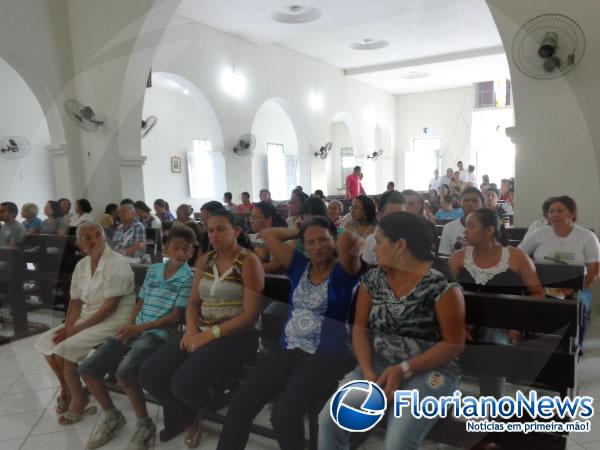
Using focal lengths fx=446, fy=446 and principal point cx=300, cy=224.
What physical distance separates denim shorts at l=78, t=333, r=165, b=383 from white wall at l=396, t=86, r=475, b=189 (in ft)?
42.4

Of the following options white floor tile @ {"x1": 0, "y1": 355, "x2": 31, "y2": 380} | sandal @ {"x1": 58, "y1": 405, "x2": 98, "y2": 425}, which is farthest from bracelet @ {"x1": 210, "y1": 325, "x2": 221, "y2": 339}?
white floor tile @ {"x1": 0, "y1": 355, "x2": 31, "y2": 380}

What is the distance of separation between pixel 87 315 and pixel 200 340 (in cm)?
82

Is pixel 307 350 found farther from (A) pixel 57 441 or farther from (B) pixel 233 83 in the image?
(B) pixel 233 83

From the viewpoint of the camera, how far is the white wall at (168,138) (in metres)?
9.11

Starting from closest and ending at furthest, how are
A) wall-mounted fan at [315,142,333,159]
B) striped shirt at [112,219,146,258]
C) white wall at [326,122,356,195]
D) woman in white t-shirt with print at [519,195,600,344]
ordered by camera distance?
woman in white t-shirt with print at [519,195,600,344]
striped shirt at [112,219,146,258]
wall-mounted fan at [315,142,333,159]
white wall at [326,122,356,195]

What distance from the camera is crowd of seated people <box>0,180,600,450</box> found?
1.61m

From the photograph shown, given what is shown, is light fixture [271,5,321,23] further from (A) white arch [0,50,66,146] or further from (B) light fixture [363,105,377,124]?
(B) light fixture [363,105,377,124]

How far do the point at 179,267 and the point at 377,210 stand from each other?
1.42 m

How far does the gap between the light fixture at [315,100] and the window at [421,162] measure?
535 centimetres

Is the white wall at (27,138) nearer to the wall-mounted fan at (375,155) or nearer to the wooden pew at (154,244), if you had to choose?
the wooden pew at (154,244)

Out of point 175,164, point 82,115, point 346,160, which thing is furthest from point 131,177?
point 346,160

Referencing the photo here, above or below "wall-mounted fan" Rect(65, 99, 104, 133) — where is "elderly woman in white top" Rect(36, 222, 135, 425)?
below

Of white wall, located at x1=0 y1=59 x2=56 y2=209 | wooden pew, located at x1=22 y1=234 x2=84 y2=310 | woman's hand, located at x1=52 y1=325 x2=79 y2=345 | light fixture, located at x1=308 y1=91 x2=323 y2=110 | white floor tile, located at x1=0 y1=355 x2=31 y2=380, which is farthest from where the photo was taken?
light fixture, located at x1=308 y1=91 x2=323 y2=110

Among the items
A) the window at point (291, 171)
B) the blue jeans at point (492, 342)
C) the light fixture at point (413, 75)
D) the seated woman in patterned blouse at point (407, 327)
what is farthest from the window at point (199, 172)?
the seated woman in patterned blouse at point (407, 327)
